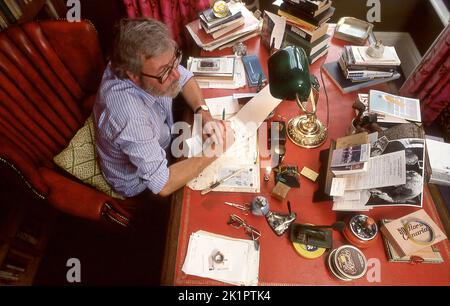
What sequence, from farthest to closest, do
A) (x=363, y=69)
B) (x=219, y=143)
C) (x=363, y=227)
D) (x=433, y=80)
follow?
(x=433, y=80)
(x=363, y=69)
(x=219, y=143)
(x=363, y=227)

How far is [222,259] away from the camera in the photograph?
132 centimetres

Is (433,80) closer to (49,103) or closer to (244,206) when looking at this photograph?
(244,206)

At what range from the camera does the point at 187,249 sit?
4.40ft

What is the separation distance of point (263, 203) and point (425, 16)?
2.74 metres

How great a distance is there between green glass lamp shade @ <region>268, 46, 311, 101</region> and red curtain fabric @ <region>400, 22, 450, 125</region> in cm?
152

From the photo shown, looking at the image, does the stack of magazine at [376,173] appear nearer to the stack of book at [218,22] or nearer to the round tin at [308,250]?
the round tin at [308,250]

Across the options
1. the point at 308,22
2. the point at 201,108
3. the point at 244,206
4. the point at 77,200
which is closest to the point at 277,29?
the point at 308,22

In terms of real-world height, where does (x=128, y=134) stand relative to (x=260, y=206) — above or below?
above

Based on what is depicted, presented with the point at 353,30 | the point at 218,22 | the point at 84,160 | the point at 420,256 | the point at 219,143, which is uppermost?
the point at 218,22

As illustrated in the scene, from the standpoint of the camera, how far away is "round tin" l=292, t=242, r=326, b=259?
52.4 inches

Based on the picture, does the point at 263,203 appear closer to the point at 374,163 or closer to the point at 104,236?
the point at 374,163

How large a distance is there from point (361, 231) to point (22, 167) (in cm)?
142

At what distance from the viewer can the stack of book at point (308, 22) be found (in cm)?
172

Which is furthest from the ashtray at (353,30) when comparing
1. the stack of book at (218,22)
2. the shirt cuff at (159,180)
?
the shirt cuff at (159,180)
